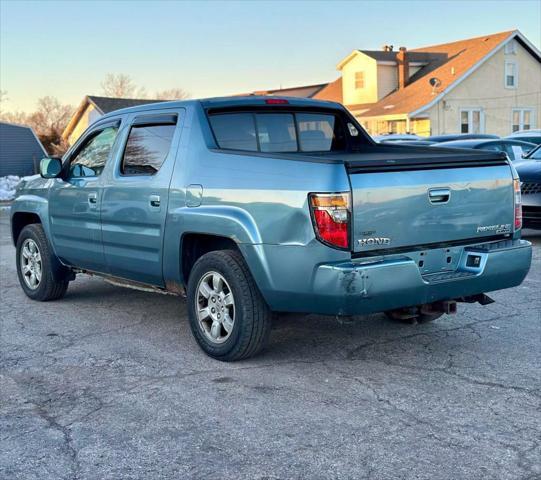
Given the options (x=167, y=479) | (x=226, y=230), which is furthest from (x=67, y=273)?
(x=167, y=479)

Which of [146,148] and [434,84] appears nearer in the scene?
[146,148]

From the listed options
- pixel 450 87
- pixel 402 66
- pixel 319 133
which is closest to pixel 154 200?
pixel 319 133

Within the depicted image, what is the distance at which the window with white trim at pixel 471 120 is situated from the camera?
39688 mm

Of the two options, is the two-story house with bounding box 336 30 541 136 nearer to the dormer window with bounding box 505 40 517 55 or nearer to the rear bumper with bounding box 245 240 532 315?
the dormer window with bounding box 505 40 517 55

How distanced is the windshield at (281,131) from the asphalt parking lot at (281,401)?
147cm

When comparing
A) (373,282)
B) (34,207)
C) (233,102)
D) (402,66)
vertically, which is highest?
(402,66)

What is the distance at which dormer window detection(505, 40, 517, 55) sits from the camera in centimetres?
4031

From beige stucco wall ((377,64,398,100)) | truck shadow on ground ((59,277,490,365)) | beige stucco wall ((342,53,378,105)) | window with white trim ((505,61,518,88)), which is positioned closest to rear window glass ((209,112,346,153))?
truck shadow on ground ((59,277,490,365))

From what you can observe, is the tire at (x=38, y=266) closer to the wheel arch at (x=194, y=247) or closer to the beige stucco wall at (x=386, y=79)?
the wheel arch at (x=194, y=247)

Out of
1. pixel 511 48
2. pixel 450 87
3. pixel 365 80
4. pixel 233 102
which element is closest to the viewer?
pixel 233 102

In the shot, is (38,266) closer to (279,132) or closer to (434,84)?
(279,132)

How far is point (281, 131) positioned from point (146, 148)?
1112mm

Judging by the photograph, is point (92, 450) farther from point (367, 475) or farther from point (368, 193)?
point (368, 193)

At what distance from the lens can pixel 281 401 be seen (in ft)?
15.3
